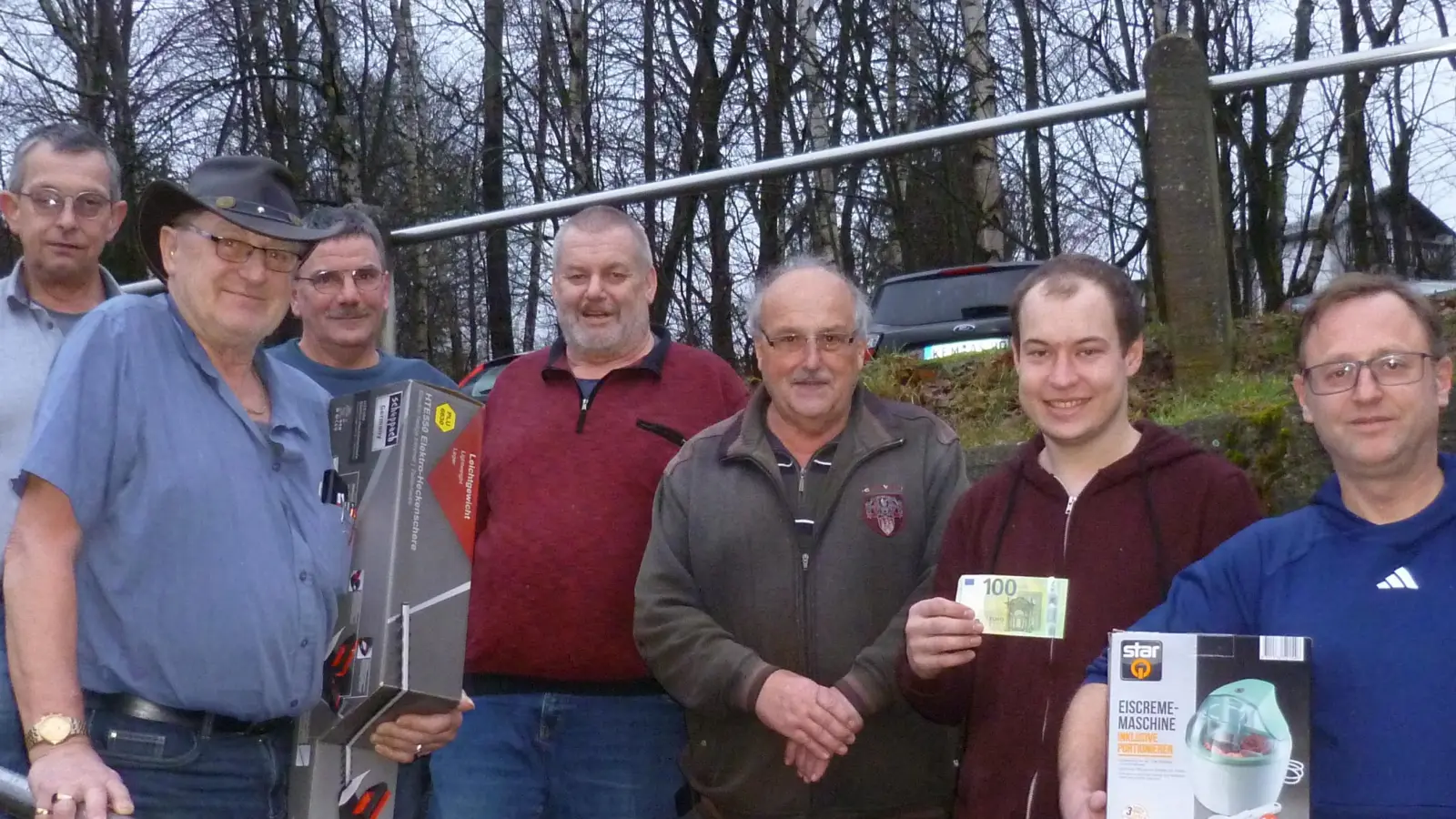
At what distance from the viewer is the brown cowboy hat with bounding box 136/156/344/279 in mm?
2514

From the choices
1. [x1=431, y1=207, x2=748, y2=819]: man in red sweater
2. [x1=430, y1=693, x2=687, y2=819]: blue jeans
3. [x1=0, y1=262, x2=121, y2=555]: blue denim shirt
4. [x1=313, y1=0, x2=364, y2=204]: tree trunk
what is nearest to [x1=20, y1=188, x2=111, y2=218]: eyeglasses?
[x1=0, y1=262, x2=121, y2=555]: blue denim shirt

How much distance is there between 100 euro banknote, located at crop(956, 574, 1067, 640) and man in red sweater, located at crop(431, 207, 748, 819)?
3.62 feet

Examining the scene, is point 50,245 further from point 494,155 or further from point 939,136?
point 494,155

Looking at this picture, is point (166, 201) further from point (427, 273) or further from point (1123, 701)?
point (427, 273)

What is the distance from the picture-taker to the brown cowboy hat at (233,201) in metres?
2.51

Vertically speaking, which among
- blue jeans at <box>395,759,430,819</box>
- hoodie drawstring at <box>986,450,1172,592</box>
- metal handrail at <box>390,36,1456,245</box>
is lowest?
blue jeans at <box>395,759,430,819</box>

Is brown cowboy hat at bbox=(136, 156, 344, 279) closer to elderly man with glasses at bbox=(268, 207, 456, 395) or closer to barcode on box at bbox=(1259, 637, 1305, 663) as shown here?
elderly man with glasses at bbox=(268, 207, 456, 395)

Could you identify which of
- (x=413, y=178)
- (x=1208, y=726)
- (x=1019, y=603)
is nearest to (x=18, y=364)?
(x=1019, y=603)

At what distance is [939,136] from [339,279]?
1822mm

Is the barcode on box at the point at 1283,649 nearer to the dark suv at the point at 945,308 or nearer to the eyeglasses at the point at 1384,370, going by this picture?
the eyeglasses at the point at 1384,370

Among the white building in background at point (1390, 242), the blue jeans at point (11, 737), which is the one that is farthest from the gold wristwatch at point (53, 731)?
the white building in background at point (1390, 242)

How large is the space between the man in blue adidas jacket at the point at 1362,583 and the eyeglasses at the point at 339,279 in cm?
227

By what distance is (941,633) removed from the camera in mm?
2311

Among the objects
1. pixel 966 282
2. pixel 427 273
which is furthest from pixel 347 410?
pixel 427 273
